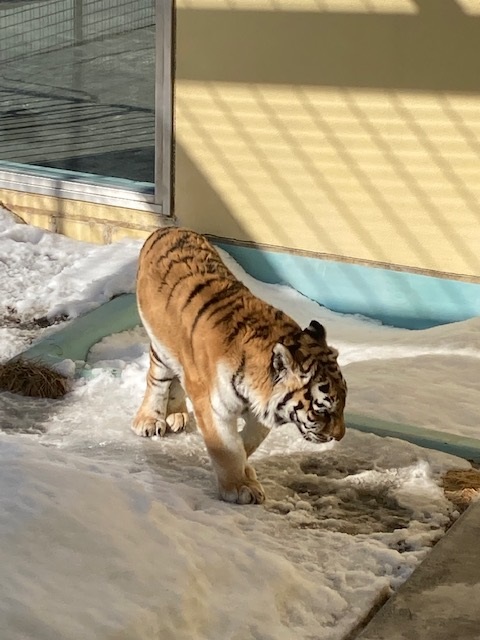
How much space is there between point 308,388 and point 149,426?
921 millimetres

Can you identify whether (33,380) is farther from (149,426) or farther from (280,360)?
(280,360)

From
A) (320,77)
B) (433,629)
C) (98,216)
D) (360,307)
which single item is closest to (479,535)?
(433,629)

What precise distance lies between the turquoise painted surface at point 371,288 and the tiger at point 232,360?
1.38 m

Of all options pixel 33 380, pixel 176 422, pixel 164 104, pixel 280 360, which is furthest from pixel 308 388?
pixel 164 104

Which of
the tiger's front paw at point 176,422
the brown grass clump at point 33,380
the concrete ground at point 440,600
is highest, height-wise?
the concrete ground at point 440,600

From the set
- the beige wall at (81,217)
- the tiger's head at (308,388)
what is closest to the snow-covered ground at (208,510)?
the tiger's head at (308,388)

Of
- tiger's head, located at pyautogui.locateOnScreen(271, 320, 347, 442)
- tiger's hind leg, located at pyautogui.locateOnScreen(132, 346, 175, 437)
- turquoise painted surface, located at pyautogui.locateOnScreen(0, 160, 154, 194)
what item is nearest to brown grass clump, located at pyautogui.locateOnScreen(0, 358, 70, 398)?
tiger's hind leg, located at pyautogui.locateOnScreen(132, 346, 175, 437)

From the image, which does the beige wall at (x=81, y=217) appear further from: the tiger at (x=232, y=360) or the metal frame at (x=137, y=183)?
the tiger at (x=232, y=360)

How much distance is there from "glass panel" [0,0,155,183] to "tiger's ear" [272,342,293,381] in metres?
2.60

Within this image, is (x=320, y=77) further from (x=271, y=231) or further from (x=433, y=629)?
(x=433, y=629)

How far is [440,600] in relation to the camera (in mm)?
2605

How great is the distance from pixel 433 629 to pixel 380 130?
8.93 ft

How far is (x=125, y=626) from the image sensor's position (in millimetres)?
2338

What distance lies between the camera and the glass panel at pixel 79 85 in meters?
5.10
